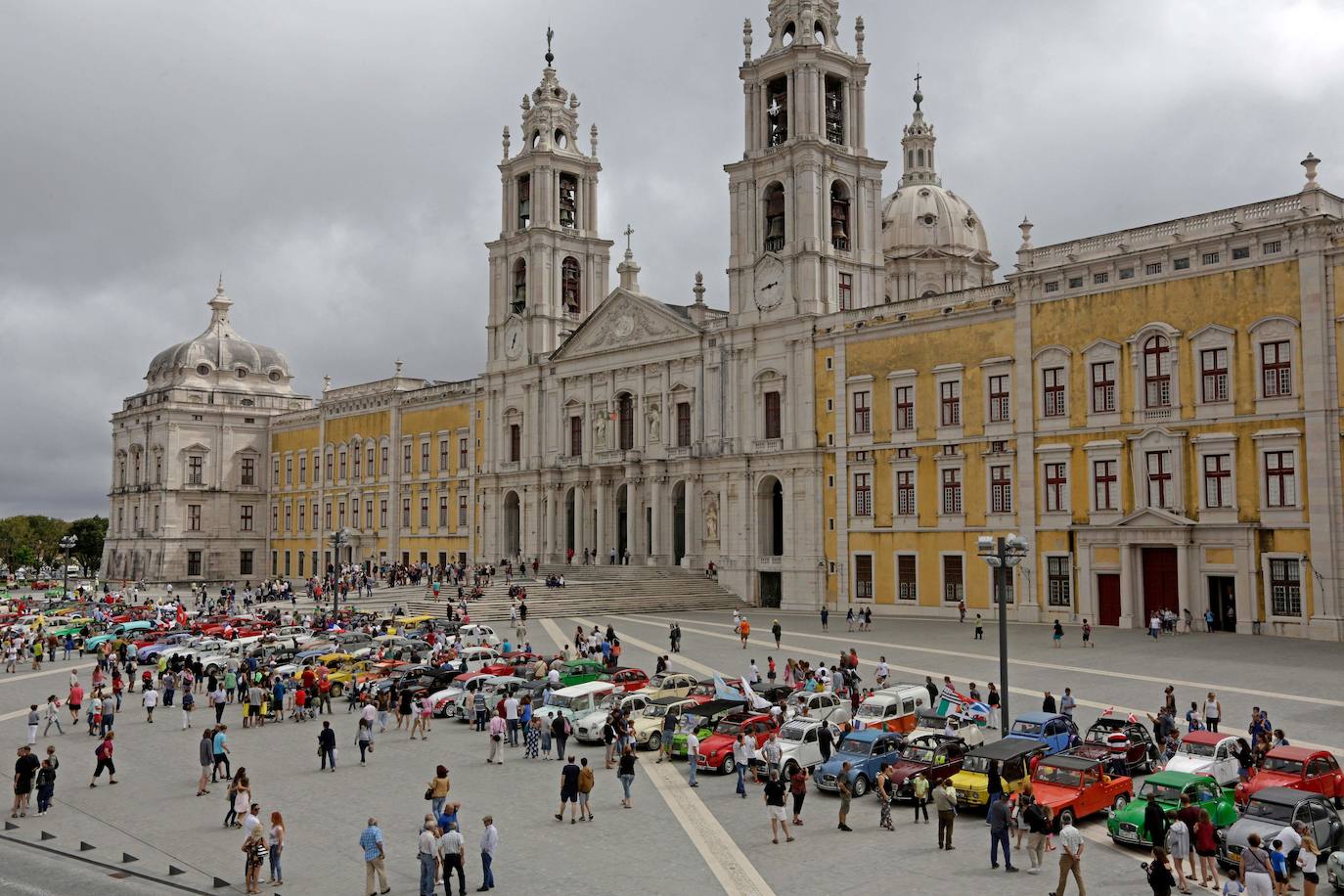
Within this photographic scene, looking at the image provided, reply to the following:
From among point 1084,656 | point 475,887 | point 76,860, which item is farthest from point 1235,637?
point 76,860

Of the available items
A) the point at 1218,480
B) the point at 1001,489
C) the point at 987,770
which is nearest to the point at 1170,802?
the point at 987,770

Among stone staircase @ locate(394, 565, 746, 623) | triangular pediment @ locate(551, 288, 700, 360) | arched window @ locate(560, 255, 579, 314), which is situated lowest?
stone staircase @ locate(394, 565, 746, 623)

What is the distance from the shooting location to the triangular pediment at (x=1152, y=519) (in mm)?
41062

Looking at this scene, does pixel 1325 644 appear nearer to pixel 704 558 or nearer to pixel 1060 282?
pixel 1060 282

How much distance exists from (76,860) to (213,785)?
4.29 m

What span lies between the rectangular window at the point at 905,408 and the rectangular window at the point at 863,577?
6229 millimetres

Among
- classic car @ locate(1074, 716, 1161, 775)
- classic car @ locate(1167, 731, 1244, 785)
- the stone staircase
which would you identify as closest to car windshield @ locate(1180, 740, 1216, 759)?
classic car @ locate(1167, 731, 1244, 785)

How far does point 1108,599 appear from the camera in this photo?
43.6 meters

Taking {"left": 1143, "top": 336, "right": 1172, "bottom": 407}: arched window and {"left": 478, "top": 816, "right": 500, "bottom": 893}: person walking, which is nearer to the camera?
{"left": 478, "top": 816, "right": 500, "bottom": 893}: person walking

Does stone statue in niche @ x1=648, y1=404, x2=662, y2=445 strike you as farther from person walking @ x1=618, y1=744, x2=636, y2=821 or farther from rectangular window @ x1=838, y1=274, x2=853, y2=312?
person walking @ x1=618, y1=744, x2=636, y2=821

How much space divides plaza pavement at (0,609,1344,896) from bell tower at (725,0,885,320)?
26046mm

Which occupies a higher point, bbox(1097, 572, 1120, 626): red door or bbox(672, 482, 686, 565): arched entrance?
bbox(672, 482, 686, 565): arched entrance

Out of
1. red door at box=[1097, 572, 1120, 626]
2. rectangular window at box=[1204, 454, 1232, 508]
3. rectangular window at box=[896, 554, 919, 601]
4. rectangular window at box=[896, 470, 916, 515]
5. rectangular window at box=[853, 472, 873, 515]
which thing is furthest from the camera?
rectangular window at box=[853, 472, 873, 515]

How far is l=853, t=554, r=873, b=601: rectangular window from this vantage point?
52.6 meters
